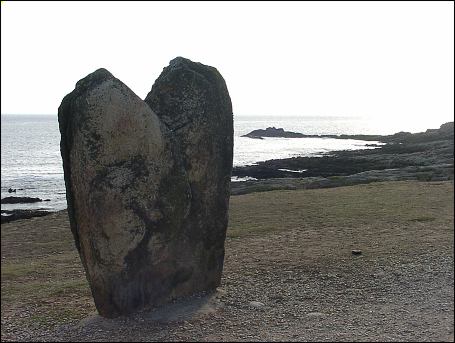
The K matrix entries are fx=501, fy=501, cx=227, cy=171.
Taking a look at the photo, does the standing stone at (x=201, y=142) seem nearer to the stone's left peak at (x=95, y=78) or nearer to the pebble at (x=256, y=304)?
the pebble at (x=256, y=304)

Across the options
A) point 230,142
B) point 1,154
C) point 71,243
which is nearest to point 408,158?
point 71,243

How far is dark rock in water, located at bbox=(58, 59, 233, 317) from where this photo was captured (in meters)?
9.30

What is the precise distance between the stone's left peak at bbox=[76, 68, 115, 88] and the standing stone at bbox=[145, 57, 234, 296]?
130 centimetres

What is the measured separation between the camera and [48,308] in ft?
35.5

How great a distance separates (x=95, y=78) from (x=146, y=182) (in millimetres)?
2196

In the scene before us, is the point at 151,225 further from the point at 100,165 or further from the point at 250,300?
the point at 250,300

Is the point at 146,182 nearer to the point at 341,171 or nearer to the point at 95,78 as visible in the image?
the point at 95,78

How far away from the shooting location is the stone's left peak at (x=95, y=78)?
9.43m

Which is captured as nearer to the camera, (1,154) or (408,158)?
(408,158)

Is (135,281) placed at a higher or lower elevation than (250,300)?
higher

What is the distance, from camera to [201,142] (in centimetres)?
1060

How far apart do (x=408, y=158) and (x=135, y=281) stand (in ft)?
149

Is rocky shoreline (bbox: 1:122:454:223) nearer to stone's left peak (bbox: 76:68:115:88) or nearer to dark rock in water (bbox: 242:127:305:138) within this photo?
stone's left peak (bbox: 76:68:115:88)

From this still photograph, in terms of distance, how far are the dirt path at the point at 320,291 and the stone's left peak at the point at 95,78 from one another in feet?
14.9
